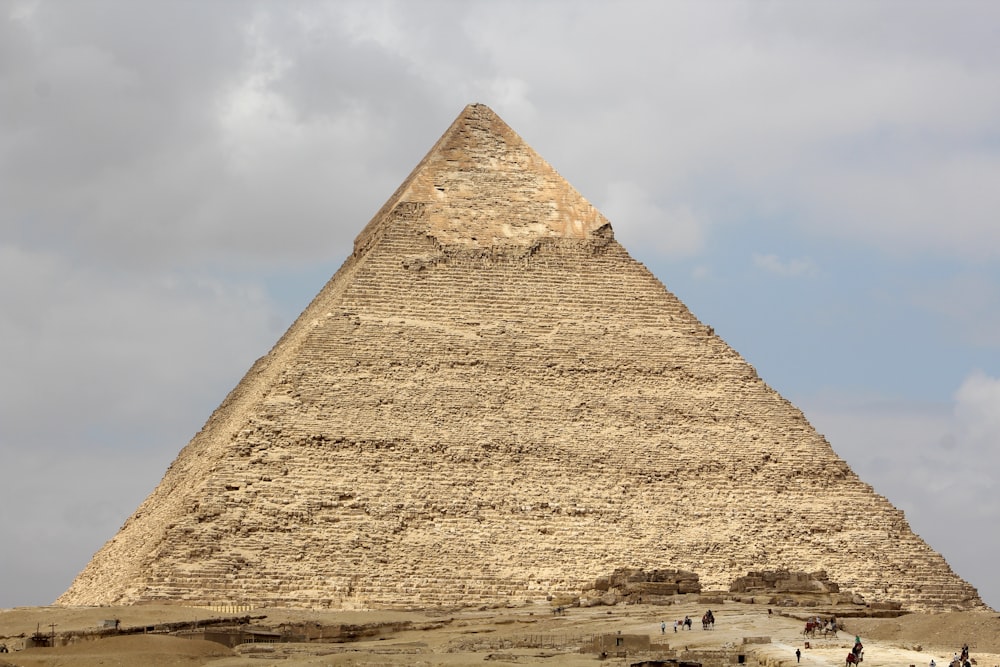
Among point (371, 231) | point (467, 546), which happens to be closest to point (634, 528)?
point (467, 546)

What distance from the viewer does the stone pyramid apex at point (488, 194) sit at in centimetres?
5900

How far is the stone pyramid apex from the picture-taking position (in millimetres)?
59000

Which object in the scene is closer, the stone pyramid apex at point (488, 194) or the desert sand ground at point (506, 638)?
the desert sand ground at point (506, 638)

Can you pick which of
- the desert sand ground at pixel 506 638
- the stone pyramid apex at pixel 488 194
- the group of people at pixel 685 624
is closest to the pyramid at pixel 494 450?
the stone pyramid apex at pixel 488 194

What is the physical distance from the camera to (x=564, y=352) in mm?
56969

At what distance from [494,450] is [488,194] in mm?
7486

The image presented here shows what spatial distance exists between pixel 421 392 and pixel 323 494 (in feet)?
12.8

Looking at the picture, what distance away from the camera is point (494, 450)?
54.6 metres

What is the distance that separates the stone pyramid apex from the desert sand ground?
12.3 metres

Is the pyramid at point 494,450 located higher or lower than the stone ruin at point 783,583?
higher

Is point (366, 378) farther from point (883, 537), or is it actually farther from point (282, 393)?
point (883, 537)

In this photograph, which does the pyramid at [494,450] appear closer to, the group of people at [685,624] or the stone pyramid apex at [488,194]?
the stone pyramid apex at [488,194]

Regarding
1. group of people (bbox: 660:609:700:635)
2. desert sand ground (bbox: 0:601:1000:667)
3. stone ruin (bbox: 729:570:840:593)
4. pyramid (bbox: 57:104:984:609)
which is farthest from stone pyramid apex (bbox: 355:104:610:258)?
group of people (bbox: 660:609:700:635)

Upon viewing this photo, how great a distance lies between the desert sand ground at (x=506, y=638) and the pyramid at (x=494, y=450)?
2042 mm
